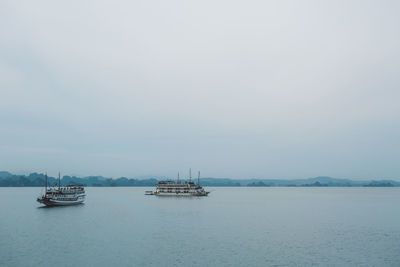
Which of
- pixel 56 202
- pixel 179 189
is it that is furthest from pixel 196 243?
pixel 179 189

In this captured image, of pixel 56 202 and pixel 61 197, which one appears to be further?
pixel 61 197

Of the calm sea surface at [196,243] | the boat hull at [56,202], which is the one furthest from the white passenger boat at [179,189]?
the calm sea surface at [196,243]

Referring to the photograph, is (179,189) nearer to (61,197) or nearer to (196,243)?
(61,197)

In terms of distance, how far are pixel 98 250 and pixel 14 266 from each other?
39.4ft

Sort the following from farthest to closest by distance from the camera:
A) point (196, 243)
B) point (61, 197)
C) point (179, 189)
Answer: point (179, 189)
point (61, 197)
point (196, 243)

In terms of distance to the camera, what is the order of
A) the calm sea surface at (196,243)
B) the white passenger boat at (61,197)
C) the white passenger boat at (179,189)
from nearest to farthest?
the calm sea surface at (196,243) < the white passenger boat at (61,197) < the white passenger boat at (179,189)

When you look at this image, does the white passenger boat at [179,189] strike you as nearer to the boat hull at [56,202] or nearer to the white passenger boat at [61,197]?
the white passenger boat at [61,197]

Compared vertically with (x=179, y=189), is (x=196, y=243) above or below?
below

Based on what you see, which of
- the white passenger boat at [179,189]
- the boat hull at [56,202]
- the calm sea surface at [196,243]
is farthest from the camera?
the white passenger boat at [179,189]

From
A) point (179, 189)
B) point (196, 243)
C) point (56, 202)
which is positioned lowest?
point (56, 202)

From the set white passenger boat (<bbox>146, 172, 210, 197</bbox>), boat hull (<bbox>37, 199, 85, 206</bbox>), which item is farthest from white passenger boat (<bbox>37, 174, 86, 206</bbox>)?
white passenger boat (<bbox>146, 172, 210, 197</bbox>)

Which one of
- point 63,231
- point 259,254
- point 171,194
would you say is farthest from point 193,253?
point 171,194

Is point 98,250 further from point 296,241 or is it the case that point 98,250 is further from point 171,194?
point 171,194

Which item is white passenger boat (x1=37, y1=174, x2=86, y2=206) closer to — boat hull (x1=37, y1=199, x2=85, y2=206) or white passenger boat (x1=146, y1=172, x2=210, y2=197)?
boat hull (x1=37, y1=199, x2=85, y2=206)
